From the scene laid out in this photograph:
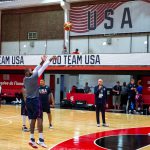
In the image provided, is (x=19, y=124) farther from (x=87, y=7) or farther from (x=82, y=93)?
(x=87, y=7)

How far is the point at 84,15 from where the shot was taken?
27234mm

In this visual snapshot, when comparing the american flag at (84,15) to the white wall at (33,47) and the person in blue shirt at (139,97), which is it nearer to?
the white wall at (33,47)

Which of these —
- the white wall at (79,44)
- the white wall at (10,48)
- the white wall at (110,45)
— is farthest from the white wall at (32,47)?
the white wall at (110,45)

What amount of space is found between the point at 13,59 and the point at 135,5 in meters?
9.61

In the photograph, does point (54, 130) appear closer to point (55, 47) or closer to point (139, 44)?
point (139, 44)

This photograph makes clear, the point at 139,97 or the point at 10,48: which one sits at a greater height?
the point at 10,48

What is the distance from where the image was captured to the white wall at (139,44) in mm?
24359

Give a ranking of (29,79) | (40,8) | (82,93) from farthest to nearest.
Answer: (40,8) < (82,93) < (29,79)

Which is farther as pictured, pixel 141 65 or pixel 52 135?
pixel 141 65

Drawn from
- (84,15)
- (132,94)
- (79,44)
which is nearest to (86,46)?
(79,44)

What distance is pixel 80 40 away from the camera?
2750 cm

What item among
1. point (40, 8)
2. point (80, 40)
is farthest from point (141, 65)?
point (40, 8)

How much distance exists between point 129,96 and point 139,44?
4416 mm

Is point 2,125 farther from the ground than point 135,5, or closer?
closer
